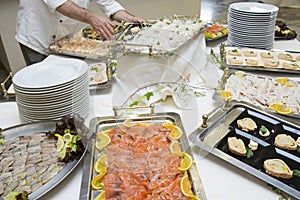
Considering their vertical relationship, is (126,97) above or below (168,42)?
below

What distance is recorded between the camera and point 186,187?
0.92 meters

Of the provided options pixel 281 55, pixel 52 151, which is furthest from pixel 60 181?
pixel 281 55

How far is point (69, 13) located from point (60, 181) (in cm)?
127

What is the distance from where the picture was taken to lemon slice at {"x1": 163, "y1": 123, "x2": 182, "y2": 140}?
1.14 metres

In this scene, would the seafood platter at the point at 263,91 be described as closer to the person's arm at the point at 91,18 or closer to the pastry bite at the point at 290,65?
the pastry bite at the point at 290,65

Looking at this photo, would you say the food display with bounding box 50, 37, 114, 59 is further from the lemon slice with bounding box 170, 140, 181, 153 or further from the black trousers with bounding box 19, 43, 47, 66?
the lemon slice with bounding box 170, 140, 181, 153

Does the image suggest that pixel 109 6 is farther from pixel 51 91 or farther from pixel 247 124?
pixel 247 124

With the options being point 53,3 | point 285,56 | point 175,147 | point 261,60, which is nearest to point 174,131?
point 175,147

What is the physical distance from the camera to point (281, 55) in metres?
1.91

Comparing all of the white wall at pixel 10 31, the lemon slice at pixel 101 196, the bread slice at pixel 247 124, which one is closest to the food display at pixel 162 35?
the bread slice at pixel 247 124

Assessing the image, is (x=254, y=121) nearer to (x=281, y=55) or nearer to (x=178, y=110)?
(x=178, y=110)

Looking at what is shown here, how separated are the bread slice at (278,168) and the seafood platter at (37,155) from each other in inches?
25.7

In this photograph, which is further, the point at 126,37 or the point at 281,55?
the point at 281,55

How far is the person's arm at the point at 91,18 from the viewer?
A: 174 centimetres
